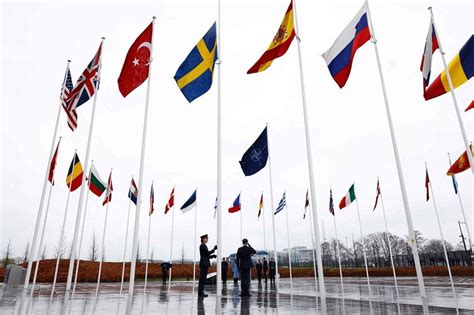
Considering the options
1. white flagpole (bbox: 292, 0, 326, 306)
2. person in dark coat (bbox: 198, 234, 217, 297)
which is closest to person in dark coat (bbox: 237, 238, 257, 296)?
person in dark coat (bbox: 198, 234, 217, 297)

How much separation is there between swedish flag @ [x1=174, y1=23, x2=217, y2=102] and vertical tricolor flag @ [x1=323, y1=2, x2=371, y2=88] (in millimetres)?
4191

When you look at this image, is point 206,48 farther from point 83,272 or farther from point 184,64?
point 83,272

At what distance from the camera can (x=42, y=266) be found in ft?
113

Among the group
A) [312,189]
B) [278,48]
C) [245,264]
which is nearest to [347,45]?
[278,48]

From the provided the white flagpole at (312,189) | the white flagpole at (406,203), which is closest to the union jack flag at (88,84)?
the white flagpole at (312,189)

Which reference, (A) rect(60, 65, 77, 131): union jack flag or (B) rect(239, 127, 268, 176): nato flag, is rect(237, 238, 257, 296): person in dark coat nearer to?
(B) rect(239, 127, 268, 176): nato flag

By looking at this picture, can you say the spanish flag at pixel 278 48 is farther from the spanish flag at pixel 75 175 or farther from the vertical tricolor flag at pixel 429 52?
the spanish flag at pixel 75 175

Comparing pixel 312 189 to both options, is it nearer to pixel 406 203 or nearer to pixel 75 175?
pixel 406 203

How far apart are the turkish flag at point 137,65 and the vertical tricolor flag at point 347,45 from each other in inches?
250

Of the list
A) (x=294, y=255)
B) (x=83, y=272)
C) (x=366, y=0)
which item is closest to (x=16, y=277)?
(x=83, y=272)

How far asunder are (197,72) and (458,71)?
8648 millimetres

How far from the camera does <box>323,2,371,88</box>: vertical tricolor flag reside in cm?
1003

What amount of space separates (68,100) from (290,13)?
10.1m

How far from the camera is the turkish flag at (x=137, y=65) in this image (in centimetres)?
1106
